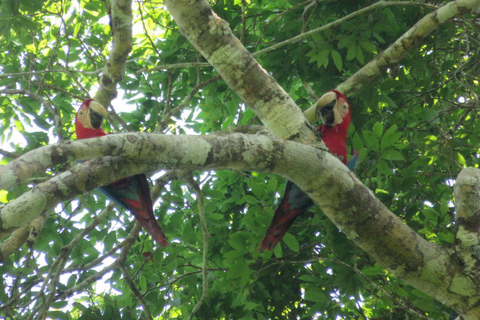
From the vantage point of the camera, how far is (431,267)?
1.81 metres

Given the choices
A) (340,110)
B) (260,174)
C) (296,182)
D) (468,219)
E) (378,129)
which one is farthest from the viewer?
(260,174)

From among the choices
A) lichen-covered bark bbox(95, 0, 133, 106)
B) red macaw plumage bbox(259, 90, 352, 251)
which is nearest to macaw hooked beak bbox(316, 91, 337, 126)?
red macaw plumage bbox(259, 90, 352, 251)

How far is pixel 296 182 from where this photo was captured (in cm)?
178

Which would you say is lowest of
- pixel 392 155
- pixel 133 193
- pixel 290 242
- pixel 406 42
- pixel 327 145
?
pixel 290 242

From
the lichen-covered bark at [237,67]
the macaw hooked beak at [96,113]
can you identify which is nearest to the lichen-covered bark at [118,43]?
the macaw hooked beak at [96,113]

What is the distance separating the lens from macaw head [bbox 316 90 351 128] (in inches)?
97.1

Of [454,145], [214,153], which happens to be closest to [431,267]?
[214,153]

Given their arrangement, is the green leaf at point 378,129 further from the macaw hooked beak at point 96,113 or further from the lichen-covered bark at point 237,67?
the macaw hooked beak at point 96,113

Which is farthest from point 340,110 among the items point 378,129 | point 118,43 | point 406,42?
point 118,43

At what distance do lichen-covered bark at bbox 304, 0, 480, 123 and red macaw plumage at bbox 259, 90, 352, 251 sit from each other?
0.22 feet

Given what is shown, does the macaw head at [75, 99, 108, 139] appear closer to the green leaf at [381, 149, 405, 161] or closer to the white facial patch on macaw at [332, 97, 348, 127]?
the white facial patch on macaw at [332, 97, 348, 127]

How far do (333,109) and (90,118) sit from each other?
4.24 feet

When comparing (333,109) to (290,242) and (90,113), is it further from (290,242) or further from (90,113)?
(90,113)

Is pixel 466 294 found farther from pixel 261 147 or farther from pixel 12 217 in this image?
pixel 12 217
